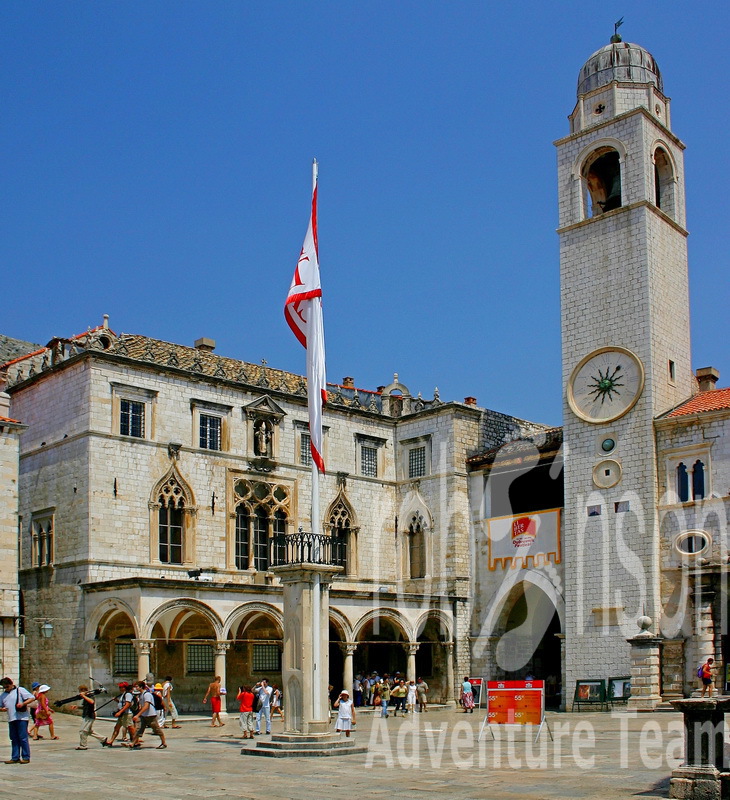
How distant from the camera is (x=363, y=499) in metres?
41.8

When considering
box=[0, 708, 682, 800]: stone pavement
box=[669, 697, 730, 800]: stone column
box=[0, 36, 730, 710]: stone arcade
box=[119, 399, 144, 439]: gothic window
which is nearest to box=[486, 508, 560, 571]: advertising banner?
box=[0, 36, 730, 710]: stone arcade

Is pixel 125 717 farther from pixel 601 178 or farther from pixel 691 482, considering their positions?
pixel 601 178

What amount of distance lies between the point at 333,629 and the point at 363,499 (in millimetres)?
6006

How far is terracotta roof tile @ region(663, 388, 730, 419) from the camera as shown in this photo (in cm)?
3303

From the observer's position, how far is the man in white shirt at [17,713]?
18.1 meters

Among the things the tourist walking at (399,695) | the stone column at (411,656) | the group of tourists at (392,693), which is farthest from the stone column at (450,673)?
the tourist walking at (399,695)

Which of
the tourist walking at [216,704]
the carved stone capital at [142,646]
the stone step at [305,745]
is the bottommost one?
the tourist walking at [216,704]

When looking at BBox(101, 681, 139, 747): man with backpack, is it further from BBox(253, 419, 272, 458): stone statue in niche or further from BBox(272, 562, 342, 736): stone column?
BBox(253, 419, 272, 458): stone statue in niche

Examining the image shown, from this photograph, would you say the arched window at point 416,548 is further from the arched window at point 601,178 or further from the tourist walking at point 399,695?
the arched window at point 601,178

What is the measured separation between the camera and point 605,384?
116 ft

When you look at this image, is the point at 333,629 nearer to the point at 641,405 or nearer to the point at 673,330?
the point at 641,405

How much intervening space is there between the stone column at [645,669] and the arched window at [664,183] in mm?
14227

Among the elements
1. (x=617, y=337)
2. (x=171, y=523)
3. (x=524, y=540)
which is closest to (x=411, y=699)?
(x=524, y=540)

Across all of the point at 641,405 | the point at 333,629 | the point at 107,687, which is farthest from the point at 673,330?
the point at 107,687
